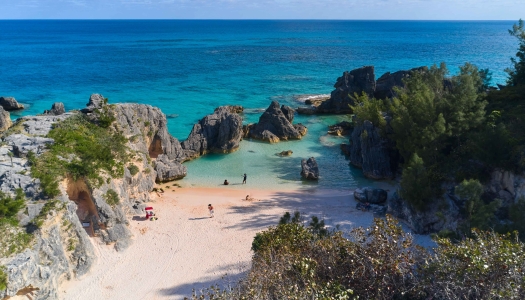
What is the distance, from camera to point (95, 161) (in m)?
23.1

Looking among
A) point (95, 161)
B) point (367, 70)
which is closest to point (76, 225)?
point (95, 161)

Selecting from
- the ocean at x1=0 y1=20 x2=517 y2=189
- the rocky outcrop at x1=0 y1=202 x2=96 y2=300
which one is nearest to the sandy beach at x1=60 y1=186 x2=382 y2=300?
the rocky outcrop at x1=0 y1=202 x2=96 y2=300

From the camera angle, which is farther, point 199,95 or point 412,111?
point 199,95

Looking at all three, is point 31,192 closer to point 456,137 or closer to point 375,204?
point 375,204

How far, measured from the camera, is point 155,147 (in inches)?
1350

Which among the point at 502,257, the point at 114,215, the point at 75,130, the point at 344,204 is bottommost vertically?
the point at 344,204

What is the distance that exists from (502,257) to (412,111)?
16.7 m

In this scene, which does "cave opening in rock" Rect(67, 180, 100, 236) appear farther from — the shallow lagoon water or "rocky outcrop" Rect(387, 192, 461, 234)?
"rocky outcrop" Rect(387, 192, 461, 234)

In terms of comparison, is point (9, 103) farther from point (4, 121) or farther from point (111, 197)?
point (111, 197)

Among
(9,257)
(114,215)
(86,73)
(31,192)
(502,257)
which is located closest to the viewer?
(502,257)

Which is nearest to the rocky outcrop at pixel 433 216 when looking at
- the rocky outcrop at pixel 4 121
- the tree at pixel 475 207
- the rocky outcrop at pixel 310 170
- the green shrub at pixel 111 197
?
the tree at pixel 475 207

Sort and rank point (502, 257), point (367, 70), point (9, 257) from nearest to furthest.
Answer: point (502, 257)
point (9, 257)
point (367, 70)

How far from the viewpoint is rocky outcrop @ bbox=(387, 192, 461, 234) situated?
21391 mm

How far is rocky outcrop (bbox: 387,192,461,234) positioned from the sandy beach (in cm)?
243
